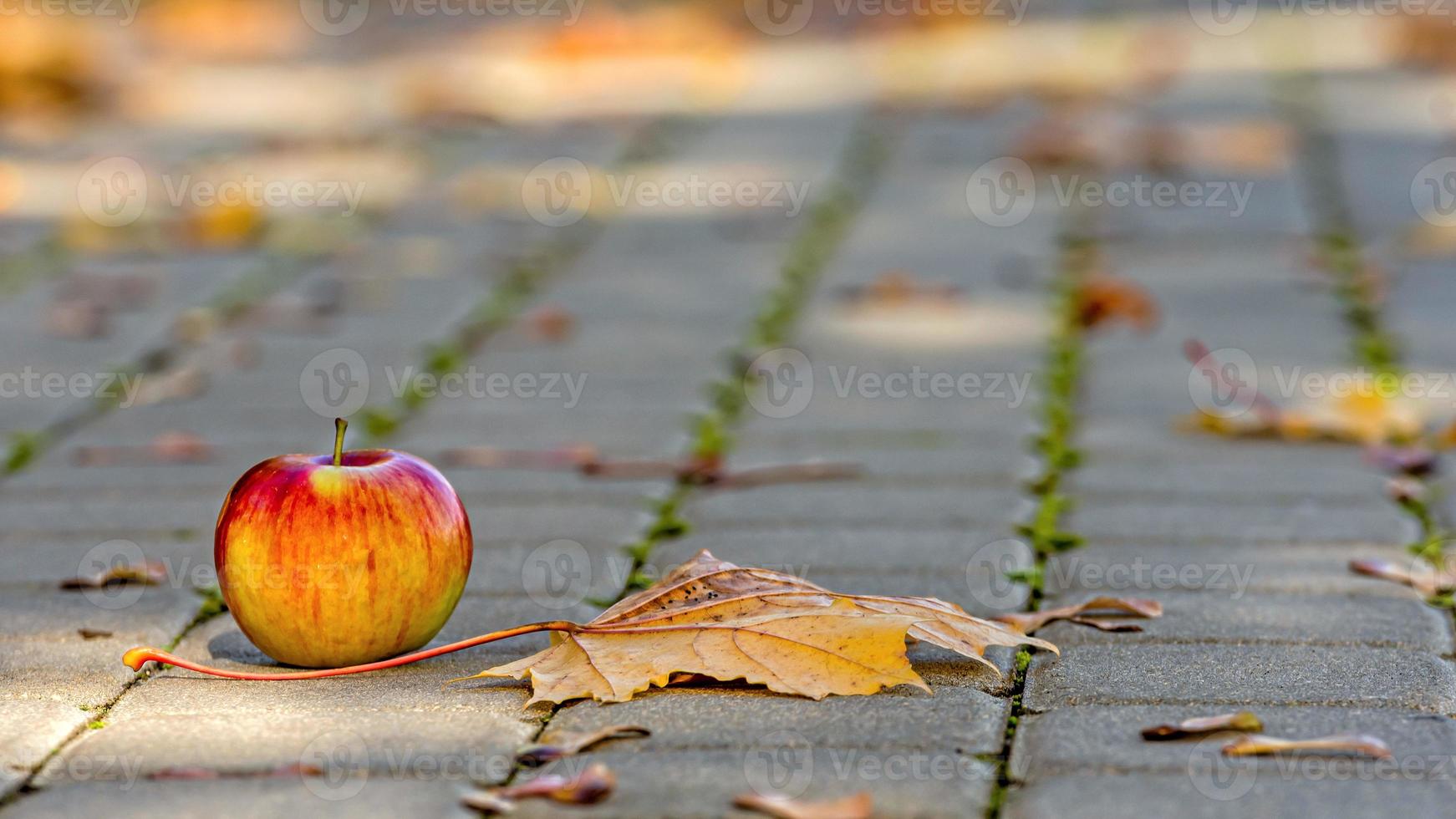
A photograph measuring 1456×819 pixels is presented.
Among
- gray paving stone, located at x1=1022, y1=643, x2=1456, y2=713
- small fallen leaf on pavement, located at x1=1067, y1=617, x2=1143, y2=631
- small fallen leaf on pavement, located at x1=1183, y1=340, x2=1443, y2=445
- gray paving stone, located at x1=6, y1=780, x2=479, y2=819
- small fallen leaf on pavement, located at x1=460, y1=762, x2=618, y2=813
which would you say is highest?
small fallen leaf on pavement, located at x1=1183, y1=340, x2=1443, y2=445

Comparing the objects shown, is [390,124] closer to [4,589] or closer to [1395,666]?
[4,589]

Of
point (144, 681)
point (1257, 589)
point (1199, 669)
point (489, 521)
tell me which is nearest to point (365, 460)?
point (144, 681)

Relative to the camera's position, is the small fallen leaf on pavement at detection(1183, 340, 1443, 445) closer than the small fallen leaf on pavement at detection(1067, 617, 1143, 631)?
No

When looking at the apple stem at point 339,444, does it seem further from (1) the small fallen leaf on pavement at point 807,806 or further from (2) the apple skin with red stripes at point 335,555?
(1) the small fallen leaf on pavement at point 807,806

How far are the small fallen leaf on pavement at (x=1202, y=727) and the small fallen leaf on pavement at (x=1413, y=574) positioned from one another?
0.77 metres

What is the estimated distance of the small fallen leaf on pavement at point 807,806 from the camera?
204cm

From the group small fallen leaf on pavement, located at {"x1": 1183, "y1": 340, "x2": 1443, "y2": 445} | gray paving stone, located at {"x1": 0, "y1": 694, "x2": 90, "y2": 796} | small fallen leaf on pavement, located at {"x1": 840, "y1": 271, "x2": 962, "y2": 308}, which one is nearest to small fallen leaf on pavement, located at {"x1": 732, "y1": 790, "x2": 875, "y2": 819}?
gray paving stone, located at {"x1": 0, "y1": 694, "x2": 90, "y2": 796}

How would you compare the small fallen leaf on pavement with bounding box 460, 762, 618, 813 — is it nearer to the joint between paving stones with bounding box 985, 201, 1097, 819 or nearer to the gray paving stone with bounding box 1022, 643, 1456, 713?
the joint between paving stones with bounding box 985, 201, 1097, 819

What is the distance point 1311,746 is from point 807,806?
66 cm

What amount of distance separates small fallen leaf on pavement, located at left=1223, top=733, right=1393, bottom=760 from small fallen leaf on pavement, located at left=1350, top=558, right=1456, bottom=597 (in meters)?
0.76

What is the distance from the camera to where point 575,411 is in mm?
4207

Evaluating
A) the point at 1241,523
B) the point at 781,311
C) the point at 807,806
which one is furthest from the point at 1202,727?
the point at 781,311

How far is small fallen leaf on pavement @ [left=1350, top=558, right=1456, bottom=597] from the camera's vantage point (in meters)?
2.96

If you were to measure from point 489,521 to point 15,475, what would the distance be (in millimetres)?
1121
